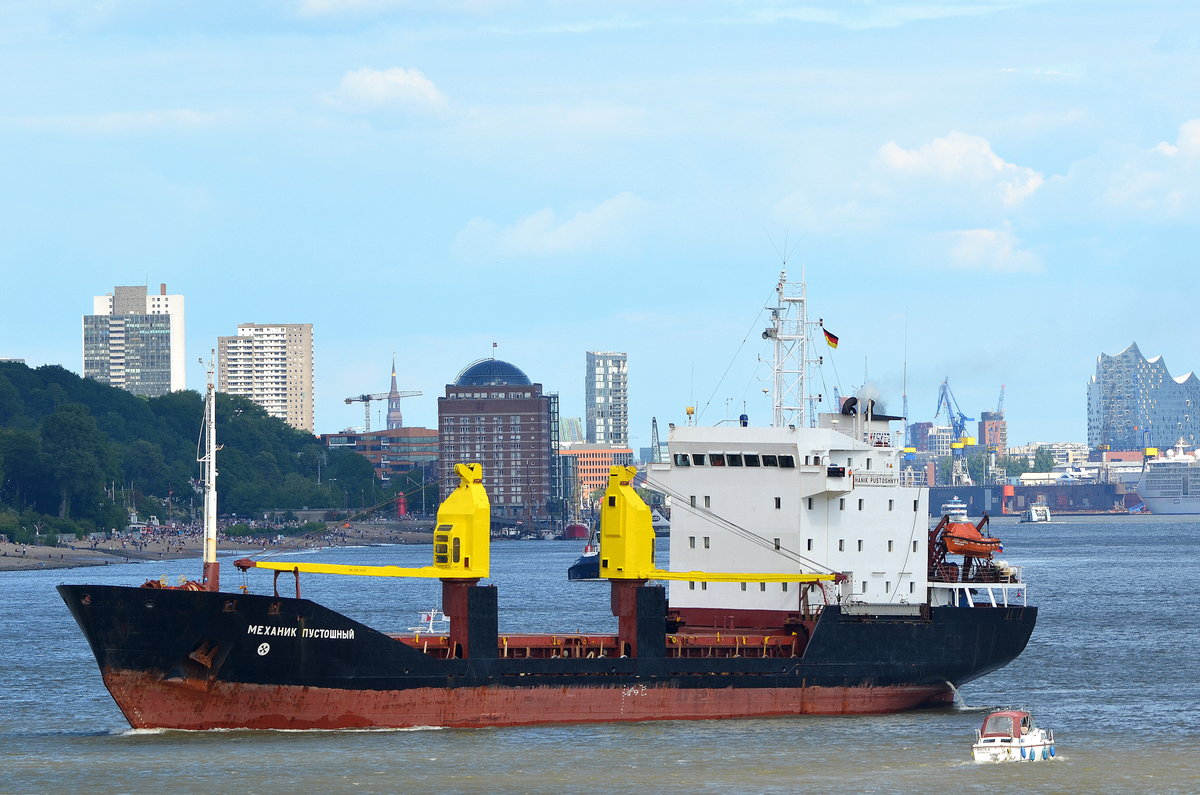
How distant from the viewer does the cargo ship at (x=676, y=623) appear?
3912 cm

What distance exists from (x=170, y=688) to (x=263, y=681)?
1948 mm

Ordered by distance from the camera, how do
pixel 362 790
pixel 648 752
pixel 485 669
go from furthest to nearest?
1. pixel 485 669
2. pixel 648 752
3. pixel 362 790

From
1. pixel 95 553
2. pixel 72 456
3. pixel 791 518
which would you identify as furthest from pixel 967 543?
pixel 72 456

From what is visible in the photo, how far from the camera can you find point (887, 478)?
4725cm

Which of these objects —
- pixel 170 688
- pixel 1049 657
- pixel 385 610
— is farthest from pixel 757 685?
pixel 385 610

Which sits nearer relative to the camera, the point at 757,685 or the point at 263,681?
the point at 263,681

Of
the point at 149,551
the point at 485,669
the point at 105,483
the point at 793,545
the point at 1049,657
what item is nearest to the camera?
the point at 485,669

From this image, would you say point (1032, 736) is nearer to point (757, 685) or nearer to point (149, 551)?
point (757, 685)

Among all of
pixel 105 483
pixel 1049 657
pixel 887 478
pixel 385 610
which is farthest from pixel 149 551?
pixel 887 478

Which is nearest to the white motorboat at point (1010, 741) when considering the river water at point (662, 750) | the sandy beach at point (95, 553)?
the river water at point (662, 750)

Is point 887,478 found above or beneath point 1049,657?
above

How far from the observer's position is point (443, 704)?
40.6 meters

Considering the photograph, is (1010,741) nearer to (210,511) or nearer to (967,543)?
(967,543)

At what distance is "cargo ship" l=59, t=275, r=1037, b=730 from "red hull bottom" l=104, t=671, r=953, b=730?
1.7 inches
